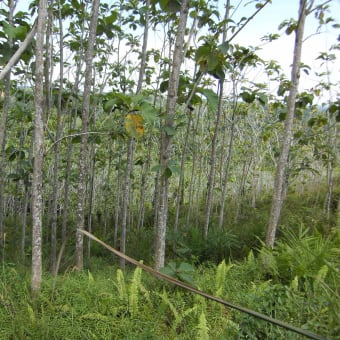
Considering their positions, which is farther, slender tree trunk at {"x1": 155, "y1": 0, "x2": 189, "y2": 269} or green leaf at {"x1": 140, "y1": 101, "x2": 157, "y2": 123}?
slender tree trunk at {"x1": 155, "y1": 0, "x2": 189, "y2": 269}

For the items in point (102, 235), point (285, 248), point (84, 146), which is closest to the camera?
point (285, 248)

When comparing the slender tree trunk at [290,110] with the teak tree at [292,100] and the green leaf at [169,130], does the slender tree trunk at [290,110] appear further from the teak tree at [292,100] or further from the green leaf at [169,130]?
the green leaf at [169,130]

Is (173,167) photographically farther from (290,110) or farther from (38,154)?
(290,110)

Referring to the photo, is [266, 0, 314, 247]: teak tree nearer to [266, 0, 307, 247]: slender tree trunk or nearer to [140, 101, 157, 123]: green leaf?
[266, 0, 307, 247]: slender tree trunk

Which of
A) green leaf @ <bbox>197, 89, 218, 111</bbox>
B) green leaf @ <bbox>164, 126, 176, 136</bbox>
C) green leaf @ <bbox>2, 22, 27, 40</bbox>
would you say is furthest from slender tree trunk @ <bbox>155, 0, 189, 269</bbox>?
green leaf @ <bbox>2, 22, 27, 40</bbox>

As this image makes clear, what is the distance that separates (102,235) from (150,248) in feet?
10.4

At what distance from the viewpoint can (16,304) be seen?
12.8 ft

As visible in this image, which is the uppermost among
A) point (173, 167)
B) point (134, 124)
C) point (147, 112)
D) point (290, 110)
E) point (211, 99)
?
point (290, 110)

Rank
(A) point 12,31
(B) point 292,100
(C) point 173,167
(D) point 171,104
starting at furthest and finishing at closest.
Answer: (B) point 292,100, (D) point 171,104, (C) point 173,167, (A) point 12,31

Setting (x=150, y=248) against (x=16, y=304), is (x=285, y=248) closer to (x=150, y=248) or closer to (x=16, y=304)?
(x=16, y=304)

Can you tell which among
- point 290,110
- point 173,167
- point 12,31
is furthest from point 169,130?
point 290,110

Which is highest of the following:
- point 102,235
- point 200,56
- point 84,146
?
point 200,56

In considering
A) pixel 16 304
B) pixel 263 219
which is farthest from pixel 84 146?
pixel 263 219

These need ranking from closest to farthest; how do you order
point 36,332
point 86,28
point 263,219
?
point 36,332 → point 86,28 → point 263,219
